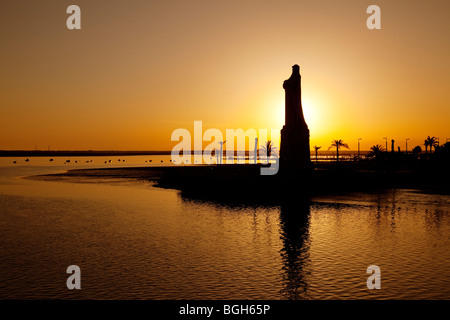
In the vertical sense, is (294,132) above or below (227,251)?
above

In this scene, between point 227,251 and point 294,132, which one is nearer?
point 227,251

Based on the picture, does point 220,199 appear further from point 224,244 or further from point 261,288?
point 261,288

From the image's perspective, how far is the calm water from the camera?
12.5 m

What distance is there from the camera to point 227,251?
1727 centimetres

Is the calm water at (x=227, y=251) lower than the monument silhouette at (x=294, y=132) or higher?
lower

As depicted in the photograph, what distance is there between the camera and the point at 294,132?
170ft

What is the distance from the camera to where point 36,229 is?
73.7 feet

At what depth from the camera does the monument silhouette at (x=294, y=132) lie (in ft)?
170

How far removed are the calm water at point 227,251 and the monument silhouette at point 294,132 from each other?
69.1ft

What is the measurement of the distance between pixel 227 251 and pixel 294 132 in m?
36.3

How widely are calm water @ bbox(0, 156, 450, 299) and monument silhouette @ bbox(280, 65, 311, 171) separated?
69.1ft

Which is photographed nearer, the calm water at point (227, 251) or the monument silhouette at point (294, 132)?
the calm water at point (227, 251)
